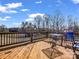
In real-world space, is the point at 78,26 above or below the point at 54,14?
below

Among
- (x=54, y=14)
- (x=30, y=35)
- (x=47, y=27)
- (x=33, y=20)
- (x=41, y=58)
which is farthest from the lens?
(x=33, y=20)

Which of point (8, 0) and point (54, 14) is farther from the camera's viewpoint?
point (54, 14)

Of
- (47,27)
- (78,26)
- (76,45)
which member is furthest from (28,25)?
(76,45)

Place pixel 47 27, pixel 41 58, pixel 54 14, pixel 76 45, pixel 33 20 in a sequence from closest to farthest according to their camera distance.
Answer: pixel 41 58, pixel 76 45, pixel 54 14, pixel 47 27, pixel 33 20

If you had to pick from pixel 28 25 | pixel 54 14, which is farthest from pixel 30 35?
pixel 28 25

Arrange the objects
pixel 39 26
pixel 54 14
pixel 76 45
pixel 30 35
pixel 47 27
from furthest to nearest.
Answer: pixel 39 26 → pixel 47 27 → pixel 54 14 → pixel 30 35 → pixel 76 45

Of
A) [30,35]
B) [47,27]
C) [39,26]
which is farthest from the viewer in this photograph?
[39,26]

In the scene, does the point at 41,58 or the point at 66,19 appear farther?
the point at 66,19

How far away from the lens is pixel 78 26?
34.2 metres

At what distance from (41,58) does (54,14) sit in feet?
86.2

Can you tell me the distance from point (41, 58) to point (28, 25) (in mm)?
33028

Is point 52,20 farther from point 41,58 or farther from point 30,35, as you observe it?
point 41,58

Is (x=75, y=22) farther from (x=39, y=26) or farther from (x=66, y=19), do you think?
(x=39, y=26)

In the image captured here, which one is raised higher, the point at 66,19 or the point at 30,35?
the point at 66,19
